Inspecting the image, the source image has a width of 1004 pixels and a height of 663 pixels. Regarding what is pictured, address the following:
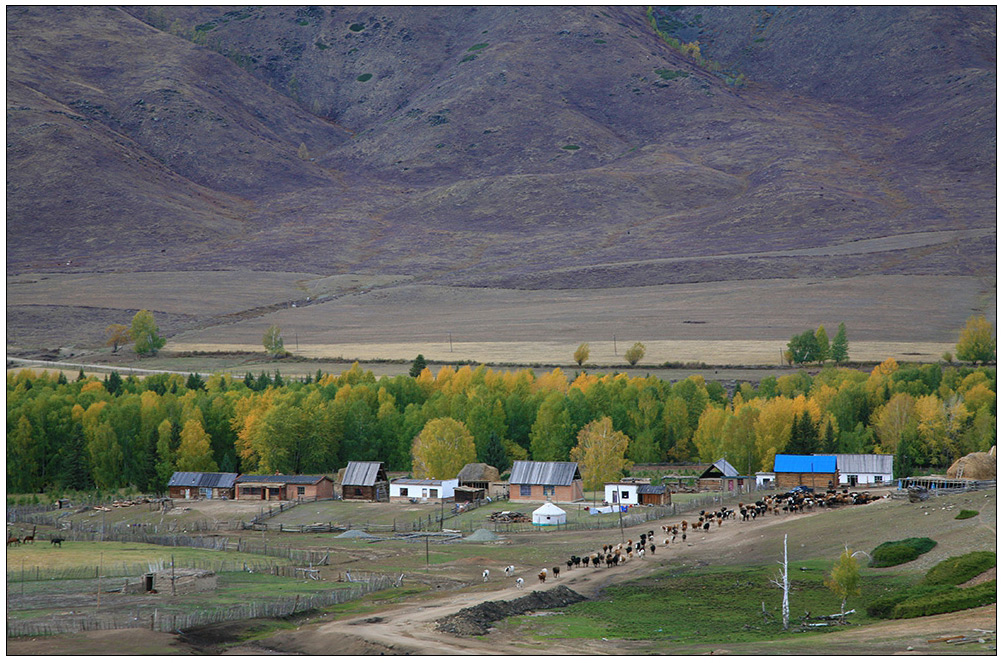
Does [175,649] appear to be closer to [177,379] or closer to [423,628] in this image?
[423,628]

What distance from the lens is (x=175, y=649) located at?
43.1 meters

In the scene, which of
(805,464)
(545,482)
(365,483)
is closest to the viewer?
(545,482)

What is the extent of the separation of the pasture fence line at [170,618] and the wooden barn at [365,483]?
4059 centimetres

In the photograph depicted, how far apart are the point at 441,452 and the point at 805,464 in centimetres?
3166

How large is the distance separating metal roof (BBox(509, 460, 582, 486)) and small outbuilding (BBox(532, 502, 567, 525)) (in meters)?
9.25

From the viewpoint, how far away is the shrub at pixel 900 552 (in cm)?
5800

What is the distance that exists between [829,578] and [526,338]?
145 meters

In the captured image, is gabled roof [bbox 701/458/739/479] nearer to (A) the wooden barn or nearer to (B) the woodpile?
(B) the woodpile

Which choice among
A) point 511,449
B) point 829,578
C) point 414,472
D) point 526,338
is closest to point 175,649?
point 829,578

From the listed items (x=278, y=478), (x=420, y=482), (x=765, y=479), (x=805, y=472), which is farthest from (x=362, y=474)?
(x=805, y=472)

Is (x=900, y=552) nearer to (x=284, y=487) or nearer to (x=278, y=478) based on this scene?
(x=284, y=487)

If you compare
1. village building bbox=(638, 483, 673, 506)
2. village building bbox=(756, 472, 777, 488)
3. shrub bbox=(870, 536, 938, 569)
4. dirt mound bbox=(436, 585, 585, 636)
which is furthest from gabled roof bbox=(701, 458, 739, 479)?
dirt mound bbox=(436, 585, 585, 636)

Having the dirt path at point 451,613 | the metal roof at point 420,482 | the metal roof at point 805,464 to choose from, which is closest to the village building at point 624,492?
the metal roof at point 420,482

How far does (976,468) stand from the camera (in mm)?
84625
